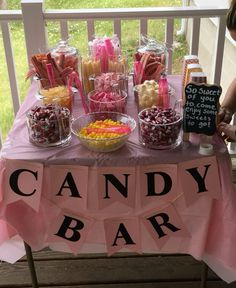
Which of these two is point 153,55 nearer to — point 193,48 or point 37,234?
point 193,48

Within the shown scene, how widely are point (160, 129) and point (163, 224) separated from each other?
1.08ft

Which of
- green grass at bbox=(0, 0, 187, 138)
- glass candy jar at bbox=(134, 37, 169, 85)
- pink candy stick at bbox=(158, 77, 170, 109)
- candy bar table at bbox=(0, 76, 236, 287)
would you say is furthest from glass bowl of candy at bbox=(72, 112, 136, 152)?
green grass at bbox=(0, 0, 187, 138)

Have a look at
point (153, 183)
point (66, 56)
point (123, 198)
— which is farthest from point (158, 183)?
point (66, 56)

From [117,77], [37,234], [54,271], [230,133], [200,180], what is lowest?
[54,271]

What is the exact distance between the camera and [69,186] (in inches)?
50.8

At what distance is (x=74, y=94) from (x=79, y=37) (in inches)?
106

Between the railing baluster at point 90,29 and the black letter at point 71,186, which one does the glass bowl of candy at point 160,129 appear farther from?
the railing baluster at point 90,29

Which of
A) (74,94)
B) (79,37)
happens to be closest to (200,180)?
(74,94)

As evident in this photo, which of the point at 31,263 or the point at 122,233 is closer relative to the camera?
the point at 122,233

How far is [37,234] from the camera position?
1421 millimetres

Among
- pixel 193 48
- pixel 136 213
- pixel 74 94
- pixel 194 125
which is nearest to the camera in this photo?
pixel 194 125

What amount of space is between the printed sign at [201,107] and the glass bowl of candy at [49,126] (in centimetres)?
38

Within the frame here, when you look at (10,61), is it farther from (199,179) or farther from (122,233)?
(199,179)

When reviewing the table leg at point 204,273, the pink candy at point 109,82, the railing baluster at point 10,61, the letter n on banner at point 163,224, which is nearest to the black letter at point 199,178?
the letter n on banner at point 163,224
